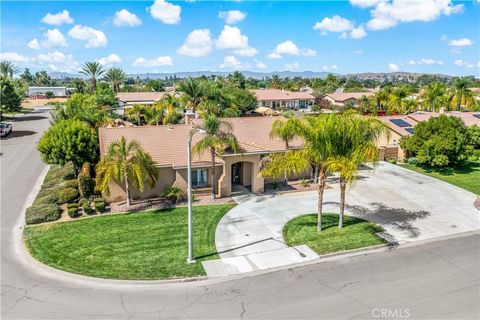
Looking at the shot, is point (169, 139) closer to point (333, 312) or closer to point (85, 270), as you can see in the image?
point (85, 270)

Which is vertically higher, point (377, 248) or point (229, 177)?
point (229, 177)

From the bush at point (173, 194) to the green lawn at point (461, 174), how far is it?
21.3 m

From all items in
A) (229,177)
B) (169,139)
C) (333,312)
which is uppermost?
(169,139)

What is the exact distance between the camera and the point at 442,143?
31.0 m

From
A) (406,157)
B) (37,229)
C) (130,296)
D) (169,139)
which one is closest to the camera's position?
(130,296)

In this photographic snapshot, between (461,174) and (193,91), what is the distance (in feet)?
102

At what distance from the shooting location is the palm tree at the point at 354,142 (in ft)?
57.7

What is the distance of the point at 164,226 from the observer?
20672 millimetres

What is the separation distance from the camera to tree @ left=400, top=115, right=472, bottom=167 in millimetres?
30969

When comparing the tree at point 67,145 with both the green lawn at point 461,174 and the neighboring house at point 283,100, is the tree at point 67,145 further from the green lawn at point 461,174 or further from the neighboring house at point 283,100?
the neighboring house at point 283,100

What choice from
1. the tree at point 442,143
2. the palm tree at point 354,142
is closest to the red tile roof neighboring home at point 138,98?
the tree at point 442,143

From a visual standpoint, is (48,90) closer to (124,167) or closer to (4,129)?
(4,129)

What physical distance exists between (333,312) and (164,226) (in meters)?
10.7

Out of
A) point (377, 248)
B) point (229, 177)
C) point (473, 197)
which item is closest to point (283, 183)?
point (229, 177)
